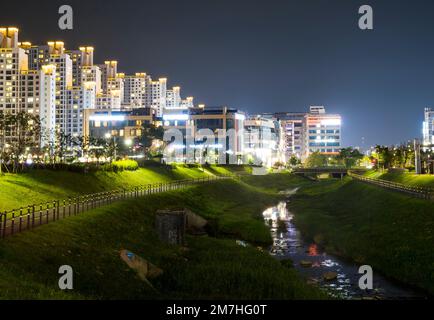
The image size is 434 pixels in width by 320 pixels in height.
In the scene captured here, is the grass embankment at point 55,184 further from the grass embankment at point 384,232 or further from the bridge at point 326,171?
the bridge at point 326,171

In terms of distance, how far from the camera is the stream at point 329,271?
107ft

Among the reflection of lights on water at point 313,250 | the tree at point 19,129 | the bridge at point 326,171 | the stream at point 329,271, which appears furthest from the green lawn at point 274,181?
the reflection of lights on water at point 313,250

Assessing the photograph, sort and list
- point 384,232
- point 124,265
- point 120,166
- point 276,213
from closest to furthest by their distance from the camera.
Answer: point 124,265
point 384,232
point 276,213
point 120,166

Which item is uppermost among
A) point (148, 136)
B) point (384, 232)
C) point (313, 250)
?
point (148, 136)

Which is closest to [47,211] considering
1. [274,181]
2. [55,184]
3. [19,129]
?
[55,184]

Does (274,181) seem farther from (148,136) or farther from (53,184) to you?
(53,184)

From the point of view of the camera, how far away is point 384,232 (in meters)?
48.7

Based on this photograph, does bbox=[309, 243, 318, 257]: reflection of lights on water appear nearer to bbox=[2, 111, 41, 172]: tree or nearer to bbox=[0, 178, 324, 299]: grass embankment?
bbox=[0, 178, 324, 299]: grass embankment

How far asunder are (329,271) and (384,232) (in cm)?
1228

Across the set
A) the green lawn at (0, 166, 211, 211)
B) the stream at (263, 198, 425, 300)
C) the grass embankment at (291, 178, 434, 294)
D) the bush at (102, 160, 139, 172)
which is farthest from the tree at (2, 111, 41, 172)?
the grass embankment at (291, 178, 434, 294)

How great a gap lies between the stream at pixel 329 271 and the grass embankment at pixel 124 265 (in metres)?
2.45

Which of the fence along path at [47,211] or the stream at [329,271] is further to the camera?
the stream at [329,271]
